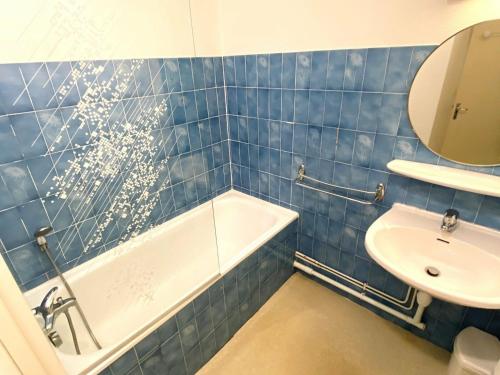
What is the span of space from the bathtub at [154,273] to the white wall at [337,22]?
3.64ft

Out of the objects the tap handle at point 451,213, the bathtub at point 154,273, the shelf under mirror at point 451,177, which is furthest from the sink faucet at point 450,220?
the bathtub at point 154,273

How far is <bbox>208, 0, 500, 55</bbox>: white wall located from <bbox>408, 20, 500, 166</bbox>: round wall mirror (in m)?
0.07

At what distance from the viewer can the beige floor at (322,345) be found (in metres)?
1.49

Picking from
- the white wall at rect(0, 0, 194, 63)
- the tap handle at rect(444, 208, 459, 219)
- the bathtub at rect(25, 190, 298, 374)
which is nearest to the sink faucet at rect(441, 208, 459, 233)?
the tap handle at rect(444, 208, 459, 219)

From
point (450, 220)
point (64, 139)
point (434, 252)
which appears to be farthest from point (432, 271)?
point (64, 139)

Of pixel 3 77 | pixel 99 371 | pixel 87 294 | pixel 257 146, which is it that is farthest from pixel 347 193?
pixel 3 77

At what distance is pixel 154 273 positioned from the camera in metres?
1.71

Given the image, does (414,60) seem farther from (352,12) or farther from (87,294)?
(87,294)

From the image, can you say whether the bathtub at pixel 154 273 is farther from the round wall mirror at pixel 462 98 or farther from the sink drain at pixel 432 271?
the round wall mirror at pixel 462 98

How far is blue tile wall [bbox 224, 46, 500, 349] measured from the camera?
1.30 m

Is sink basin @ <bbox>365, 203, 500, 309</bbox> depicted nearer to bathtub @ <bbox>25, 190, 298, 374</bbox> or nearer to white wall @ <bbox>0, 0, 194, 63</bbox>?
bathtub @ <bbox>25, 190, 298, 374</bbox>

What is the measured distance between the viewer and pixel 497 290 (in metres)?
1.03

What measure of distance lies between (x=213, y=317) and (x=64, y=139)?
3.89ft

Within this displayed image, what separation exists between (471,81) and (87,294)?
211 centimetres
